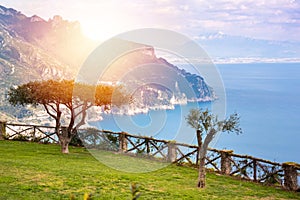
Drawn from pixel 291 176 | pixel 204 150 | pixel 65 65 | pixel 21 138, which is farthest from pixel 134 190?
pixel 65 65

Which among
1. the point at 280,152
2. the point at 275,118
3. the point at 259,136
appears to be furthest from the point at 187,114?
the point at 275,118

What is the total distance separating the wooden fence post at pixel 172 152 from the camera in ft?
62.2

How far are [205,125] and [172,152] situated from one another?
5.72 metres

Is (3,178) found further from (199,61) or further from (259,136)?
(259,136)

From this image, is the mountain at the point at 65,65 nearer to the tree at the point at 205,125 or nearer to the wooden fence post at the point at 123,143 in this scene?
the tree at the point at 205,125

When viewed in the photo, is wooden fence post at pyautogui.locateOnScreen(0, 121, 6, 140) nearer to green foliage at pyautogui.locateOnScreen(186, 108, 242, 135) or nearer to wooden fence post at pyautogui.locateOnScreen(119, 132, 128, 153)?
wooden fence post at pyautogui.locateOnScreen(119, 132, 128, 153)

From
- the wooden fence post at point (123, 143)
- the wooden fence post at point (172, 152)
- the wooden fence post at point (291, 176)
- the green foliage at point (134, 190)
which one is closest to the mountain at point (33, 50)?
the wooden fence post at point (123, 143)

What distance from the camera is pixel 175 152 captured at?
62.4ft

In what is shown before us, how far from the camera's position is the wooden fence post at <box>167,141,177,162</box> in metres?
19.0

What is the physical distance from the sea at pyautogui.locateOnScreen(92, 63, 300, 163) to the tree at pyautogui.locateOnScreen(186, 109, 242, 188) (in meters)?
0.45

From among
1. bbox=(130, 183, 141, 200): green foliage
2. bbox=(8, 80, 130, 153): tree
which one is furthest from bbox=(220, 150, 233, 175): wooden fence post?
bbox=(130, 183, 141, 200): green foliage

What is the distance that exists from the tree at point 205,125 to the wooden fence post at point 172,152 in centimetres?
501

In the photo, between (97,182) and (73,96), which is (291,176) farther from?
(73,96)

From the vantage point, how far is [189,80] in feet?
56.0
